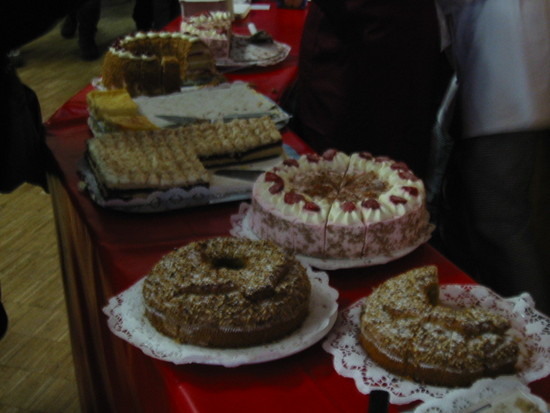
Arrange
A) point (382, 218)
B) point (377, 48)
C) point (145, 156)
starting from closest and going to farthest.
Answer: point (382, 218) < point (145, 156) < point (377, 48)

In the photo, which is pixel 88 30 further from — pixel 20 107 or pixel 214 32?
pixel 20 107

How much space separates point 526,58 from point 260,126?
0.69m

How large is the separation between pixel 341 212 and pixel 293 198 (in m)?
0.10

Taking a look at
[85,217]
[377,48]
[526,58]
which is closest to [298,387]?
[85,217]

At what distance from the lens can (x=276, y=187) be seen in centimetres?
126

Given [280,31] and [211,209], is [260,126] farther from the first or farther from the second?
[280,31]

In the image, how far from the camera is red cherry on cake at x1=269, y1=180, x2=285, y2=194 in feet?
4.13

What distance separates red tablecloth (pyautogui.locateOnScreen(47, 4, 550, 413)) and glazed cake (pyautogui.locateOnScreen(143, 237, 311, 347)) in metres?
0.05

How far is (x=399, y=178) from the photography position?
1312 mm

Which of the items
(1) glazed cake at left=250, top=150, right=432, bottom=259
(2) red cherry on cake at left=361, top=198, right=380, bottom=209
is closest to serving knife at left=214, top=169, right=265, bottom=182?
(1) glazed cake at left=250, top=150, right=432, bottom=259

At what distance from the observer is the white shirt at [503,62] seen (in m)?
1.60

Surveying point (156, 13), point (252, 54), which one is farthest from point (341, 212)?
point (156, 13)

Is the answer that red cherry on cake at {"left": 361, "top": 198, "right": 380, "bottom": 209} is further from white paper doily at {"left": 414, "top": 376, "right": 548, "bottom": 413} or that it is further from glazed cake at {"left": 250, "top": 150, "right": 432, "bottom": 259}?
white paper doily at {"left": 414, "top": 376, "right": 548, "bottom": 413}

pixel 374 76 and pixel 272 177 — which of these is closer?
pixel 272 177
